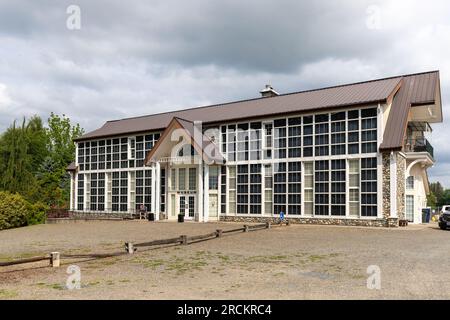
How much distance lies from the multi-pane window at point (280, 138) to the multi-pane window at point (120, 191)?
14.6 meters

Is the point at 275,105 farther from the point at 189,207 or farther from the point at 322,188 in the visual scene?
the point at 189,207

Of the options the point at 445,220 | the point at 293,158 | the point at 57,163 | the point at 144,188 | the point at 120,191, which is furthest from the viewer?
the point at 57,163

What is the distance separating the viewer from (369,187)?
25.2 metres

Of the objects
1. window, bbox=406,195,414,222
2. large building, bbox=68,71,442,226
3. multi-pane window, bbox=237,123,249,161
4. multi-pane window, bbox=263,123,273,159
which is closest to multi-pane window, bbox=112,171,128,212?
large building, bbox=68,71,442,226

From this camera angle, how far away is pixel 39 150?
5809 cm

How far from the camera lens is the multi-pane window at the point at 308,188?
27250 millimetres

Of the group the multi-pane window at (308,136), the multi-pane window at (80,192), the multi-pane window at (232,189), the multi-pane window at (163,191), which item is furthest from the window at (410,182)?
the multi-pane window at (80,192)

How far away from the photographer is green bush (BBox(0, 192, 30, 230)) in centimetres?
2855

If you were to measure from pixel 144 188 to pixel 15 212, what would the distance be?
9.94 m

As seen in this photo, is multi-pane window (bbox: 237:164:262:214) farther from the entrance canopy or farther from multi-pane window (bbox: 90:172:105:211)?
multi-pane window (bbox: 90:172:105:211)

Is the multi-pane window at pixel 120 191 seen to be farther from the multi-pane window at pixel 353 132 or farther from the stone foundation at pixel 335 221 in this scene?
the multi-pane window at pixel 353 132

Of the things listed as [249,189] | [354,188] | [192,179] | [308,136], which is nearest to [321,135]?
[308,136]
